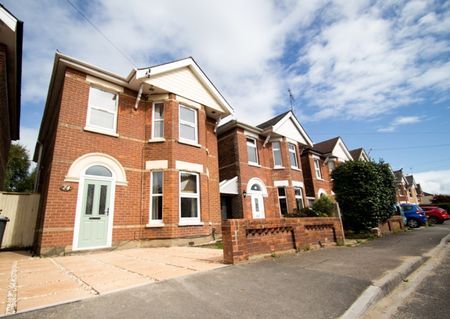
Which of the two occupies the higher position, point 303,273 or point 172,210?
point 172,210

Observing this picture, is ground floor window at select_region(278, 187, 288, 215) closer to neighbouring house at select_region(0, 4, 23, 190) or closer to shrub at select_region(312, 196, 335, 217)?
shrub at select_region(312, 196, 335, 217)

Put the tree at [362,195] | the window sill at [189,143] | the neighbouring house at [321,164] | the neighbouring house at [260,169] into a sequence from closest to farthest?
the window sill at [189,143], the tree at [362,195], the neighbouring house at [260,169], the neighbouring house at [321,164]

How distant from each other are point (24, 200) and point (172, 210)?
6221 mm

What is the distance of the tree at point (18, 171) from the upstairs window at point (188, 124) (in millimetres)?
28886

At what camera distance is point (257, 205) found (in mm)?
15406

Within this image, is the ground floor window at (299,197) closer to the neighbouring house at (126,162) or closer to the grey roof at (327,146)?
the grey roof at (327,146)

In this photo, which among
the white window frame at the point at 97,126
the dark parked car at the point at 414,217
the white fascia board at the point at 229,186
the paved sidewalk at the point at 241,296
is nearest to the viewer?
the paved sidewalk at the point at 241,296

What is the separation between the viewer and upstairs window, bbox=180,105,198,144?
1142cm

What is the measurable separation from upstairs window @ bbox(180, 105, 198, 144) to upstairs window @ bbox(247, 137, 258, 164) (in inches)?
214

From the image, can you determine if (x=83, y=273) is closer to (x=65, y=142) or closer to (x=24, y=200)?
(x=65, y=142)

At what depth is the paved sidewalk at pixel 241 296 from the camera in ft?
9.18

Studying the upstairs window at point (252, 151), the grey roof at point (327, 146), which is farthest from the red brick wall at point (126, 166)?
the grey roof at point (327, 146)

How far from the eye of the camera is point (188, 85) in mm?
12109

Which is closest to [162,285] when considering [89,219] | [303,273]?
[303,273]
